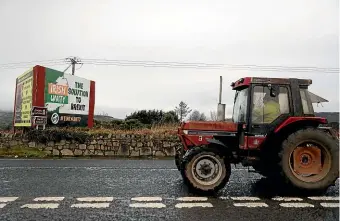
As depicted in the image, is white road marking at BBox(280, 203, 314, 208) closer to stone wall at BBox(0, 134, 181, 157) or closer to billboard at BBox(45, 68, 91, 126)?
stone wall at BBox(0, 134, 181, 157)

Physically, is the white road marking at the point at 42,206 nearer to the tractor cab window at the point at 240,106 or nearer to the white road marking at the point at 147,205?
the white road marking at the point at 147,205

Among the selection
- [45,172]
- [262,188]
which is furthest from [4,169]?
[262,188]

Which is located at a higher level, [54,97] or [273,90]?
[54,97]

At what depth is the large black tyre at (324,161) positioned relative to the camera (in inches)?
267

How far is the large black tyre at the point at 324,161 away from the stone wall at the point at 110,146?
385 inches

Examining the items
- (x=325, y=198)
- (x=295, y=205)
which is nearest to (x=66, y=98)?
(x=325, y=198)

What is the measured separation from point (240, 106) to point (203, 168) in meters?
1.71

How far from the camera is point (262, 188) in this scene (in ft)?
24.1

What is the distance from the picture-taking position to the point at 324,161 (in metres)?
7.02

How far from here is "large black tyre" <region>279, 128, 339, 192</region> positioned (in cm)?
679

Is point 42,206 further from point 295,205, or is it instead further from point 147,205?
point 295,205

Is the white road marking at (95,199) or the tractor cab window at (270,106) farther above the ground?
the tractor cab window at (270,106)

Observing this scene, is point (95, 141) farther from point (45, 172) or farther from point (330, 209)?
point (330, 209)

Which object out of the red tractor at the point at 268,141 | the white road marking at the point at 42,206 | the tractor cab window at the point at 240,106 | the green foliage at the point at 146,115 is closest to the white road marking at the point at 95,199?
the white road marking at the point at 42,206
